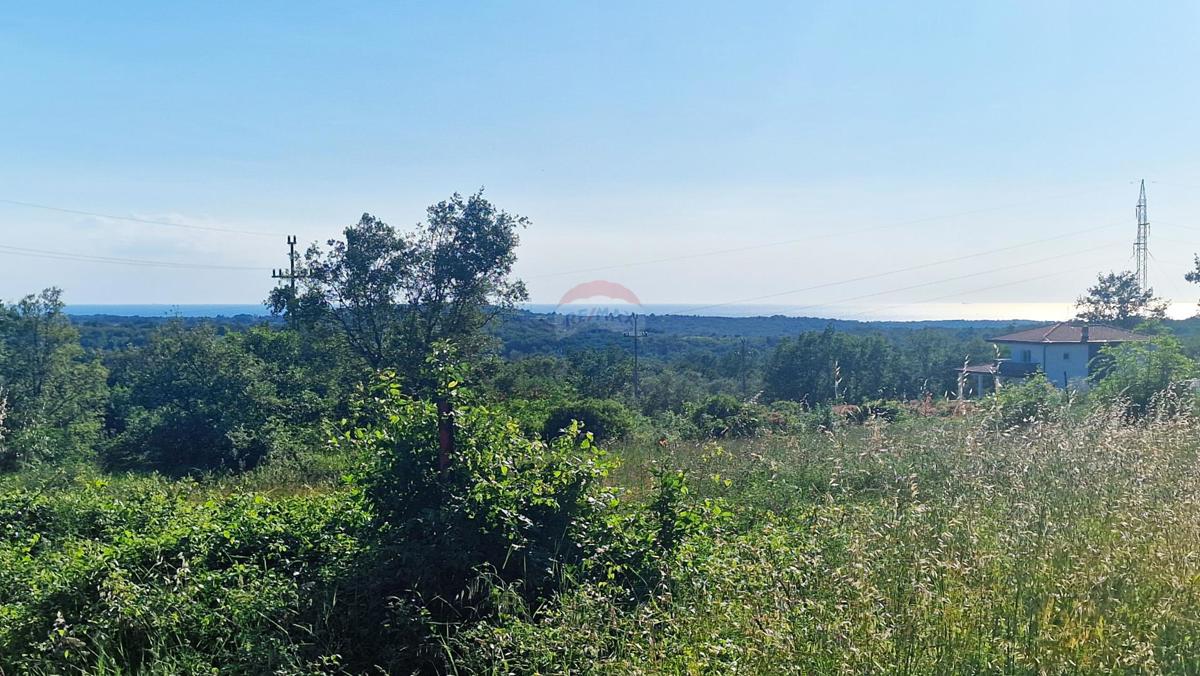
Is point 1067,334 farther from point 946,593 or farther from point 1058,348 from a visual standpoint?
point 946,593

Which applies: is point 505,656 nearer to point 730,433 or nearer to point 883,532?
point 883,532

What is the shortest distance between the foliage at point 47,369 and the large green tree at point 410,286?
8.39 metres

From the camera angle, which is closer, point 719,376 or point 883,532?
point 883,532

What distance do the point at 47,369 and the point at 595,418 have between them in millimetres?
24301

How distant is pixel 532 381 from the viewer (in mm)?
23781

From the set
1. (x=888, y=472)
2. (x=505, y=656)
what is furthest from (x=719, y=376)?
(x=505, y=656)

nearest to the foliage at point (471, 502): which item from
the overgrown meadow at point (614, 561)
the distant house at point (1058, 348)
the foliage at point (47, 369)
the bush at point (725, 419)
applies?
the overgrown meadow at point (614, 561)

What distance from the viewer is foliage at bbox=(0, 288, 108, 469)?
2497cm

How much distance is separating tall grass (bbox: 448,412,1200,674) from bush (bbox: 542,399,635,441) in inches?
446

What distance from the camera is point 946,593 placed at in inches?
117

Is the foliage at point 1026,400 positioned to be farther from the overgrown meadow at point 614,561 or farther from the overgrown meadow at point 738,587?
the overgrown meadow at point 738,587

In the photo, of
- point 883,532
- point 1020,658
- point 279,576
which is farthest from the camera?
point 279,576

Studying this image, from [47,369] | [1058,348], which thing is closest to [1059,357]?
[1058,348]

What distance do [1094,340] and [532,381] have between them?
28062mm
